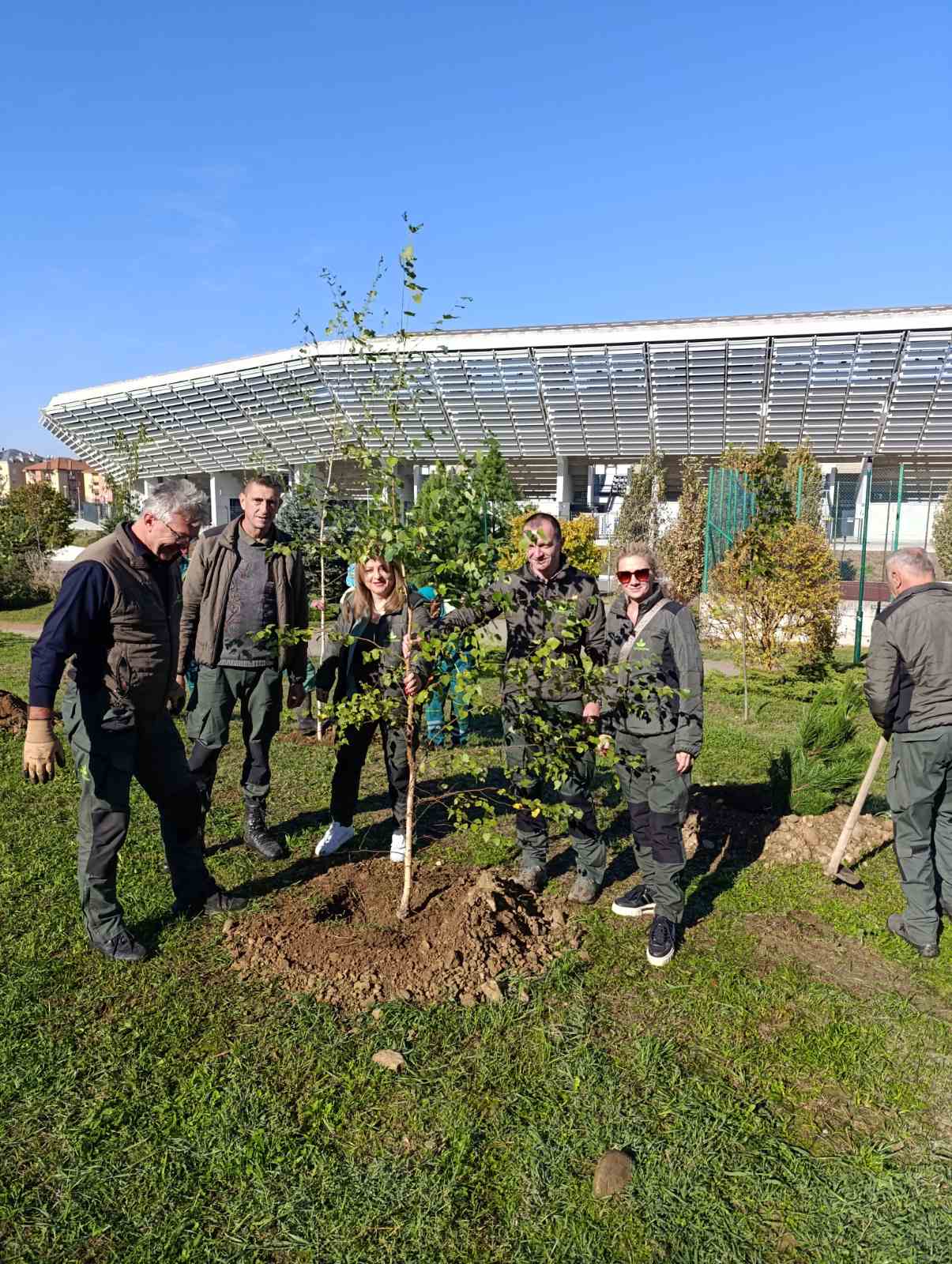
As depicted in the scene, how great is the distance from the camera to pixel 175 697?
387cm

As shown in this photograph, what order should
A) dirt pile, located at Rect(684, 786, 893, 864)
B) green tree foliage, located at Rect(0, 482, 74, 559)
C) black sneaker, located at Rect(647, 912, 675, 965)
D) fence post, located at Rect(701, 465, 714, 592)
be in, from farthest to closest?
green tree foliage, located at Rect(0, 482, 74, 559) < fence post, located at Rect(701, 465, 714, 592) < dirt pile, located at Rect(684, 786, 893, 864) < black sneaker, located at Rect(647, 912, 675, 965)

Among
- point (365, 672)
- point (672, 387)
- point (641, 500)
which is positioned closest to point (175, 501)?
point (365, 672)

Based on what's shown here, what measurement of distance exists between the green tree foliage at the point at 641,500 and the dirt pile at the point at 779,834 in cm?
1962

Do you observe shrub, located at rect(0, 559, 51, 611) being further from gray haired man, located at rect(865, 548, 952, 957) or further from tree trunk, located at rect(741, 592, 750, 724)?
gray haired man, located at rect(865, 548, 952, 957)

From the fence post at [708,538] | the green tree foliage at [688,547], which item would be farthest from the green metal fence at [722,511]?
the green tree foliage at [688,547]

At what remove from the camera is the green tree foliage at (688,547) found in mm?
15445

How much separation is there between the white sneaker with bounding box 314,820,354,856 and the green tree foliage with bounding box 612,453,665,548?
20.6 m

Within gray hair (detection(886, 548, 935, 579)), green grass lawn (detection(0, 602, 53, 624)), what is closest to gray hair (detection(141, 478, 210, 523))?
gray hair (detection(886, 548, 935, 579))

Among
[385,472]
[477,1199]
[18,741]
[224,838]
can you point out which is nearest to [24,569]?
[18,741]

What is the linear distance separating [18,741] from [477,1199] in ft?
20.1

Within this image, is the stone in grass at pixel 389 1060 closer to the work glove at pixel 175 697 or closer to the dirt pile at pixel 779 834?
the work glove at pixel 175 697

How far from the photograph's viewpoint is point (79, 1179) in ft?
7.84

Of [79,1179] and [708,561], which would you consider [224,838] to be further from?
[708,561]

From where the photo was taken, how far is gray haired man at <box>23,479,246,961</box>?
3.32 metres
